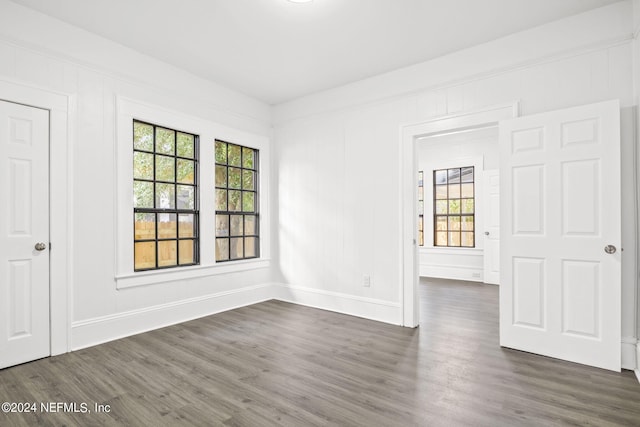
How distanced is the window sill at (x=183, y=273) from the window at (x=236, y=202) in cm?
13

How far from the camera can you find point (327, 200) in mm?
4766

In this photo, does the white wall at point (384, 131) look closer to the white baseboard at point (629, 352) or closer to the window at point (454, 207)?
the white baseboard at point (629, 352)

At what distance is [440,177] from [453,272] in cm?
204

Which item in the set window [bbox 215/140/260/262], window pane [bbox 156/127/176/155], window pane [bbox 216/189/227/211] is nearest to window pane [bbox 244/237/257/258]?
window [bbox 215/140/260/262]

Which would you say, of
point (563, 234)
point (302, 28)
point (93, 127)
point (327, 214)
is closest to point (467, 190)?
point (327, 214)

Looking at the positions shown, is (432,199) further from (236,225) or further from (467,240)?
(236,225)

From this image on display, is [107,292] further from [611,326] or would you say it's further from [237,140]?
[611,326]

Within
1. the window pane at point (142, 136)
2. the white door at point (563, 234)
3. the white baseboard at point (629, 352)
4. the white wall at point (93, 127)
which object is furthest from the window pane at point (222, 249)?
the white baseboard at point (629, 352)

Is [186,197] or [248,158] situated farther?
[248,158]

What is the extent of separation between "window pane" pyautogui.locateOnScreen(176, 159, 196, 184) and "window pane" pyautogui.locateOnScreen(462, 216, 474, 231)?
5.41 metres

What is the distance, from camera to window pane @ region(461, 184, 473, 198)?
23.1 feet

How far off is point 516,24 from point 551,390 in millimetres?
3135

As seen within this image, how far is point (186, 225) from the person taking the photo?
4.28 metres

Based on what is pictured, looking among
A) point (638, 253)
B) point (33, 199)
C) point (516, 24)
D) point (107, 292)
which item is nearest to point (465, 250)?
point (638, 253)
